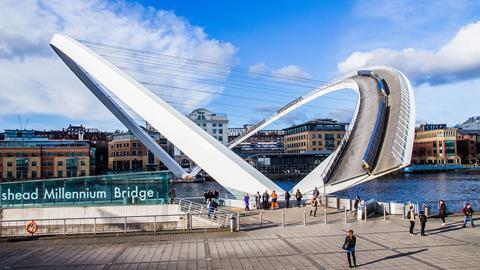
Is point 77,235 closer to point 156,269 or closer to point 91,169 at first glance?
point 156,269

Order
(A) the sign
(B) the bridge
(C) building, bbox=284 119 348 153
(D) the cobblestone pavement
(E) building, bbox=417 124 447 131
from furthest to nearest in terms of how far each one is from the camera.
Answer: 1. (E) building, bbox=417 124 447 131
2. (C) building, bbox=284 119 348 153
3. (B) the bridge
4. (A) the sign
5. (D) the cobblestone pavement

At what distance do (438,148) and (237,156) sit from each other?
394 feet

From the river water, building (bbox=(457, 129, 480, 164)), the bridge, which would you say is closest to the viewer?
the bridge

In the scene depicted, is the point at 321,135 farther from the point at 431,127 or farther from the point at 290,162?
the point at 431,127

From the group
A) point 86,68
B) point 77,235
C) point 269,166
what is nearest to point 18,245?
point 77,235

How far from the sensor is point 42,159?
101438mm

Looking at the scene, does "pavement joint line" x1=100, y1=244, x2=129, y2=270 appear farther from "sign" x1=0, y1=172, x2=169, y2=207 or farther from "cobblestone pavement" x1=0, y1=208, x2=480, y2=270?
"sign" x1=0, y1=172, x2=169, y2=207

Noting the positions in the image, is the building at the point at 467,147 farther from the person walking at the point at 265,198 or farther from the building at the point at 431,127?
the person walking at the point at 265,198

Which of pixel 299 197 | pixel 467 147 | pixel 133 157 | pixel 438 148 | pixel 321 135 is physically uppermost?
pixel 321 135

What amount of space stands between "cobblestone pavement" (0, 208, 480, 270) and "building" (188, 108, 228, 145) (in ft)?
398

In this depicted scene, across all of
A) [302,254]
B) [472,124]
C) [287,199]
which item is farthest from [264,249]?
[472,124]

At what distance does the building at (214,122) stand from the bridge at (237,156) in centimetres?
10181

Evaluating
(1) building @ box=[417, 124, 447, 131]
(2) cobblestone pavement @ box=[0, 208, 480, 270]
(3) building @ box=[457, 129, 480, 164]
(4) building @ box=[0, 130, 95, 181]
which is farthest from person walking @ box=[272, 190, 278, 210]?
(1) building @ box=[417, 124, 447, 131]

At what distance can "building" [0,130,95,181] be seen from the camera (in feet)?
324
